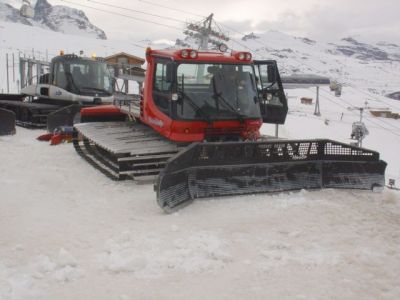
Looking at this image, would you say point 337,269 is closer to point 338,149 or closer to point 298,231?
point 298,231

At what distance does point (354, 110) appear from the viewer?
188 feet

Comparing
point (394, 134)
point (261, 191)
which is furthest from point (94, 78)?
point (394, 134)

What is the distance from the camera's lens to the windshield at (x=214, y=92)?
7949 millimetres

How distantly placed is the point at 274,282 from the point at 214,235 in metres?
1.19

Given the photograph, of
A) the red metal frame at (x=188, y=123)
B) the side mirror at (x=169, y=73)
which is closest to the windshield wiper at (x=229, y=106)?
the red metal frame at (x=188, y=123)

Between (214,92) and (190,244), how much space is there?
365cm

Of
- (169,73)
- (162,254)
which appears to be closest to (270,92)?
(169,73)

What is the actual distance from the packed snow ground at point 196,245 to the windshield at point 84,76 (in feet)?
26.3

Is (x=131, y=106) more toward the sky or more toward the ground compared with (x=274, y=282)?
more toward the sky

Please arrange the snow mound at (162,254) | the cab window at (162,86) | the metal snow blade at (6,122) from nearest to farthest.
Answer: the snow mound at (162,254) → the cab window at (162,86) → the metal snow blade at (6,122)

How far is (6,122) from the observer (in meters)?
12.3

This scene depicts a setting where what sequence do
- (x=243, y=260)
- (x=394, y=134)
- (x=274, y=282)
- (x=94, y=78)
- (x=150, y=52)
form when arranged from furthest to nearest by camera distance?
(x=394, y=134) < (x=94, y=78) < (x=150, y=52) < (x=243, y=260) < (x=274, y=282)

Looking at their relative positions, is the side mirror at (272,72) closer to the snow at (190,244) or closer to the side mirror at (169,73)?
the side mirror at (169,73)

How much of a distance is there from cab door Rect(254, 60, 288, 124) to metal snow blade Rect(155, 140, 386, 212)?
1.88m
